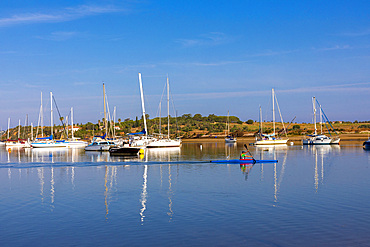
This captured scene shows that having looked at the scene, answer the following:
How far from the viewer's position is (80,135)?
183000 millimetres

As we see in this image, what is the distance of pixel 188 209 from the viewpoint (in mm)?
23266

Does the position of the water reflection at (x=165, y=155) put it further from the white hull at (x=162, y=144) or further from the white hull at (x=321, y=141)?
the white hull at (x=321, y=141)

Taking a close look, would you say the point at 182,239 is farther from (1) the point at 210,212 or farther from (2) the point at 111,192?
(2) the point at 111,192

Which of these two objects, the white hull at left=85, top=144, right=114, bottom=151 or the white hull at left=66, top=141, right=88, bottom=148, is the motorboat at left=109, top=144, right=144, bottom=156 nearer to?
the white hull at left=85, top=144, right=114, bottom=151

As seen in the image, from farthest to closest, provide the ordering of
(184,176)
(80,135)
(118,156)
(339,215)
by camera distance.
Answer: (80,135), (118,156), (184,176), (339,215)

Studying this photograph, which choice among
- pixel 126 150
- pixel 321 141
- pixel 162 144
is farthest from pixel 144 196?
pixel 321 141

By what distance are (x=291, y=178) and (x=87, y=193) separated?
17290mm

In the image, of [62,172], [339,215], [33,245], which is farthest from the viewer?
[62,172]

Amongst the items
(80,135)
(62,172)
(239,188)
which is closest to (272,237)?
(239,188)

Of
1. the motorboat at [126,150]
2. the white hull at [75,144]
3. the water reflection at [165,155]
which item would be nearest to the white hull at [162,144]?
the water reflection at [165,155]

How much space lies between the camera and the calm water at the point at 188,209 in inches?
690

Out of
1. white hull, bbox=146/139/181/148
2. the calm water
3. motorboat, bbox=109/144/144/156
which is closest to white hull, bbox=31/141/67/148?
white hull, bbox=146/139/181/148

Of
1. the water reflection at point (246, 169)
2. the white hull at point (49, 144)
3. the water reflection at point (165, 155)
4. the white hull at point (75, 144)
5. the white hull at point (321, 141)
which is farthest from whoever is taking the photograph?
the white hull at point (75, 144)

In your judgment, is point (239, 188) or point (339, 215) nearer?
point (339, 215)
